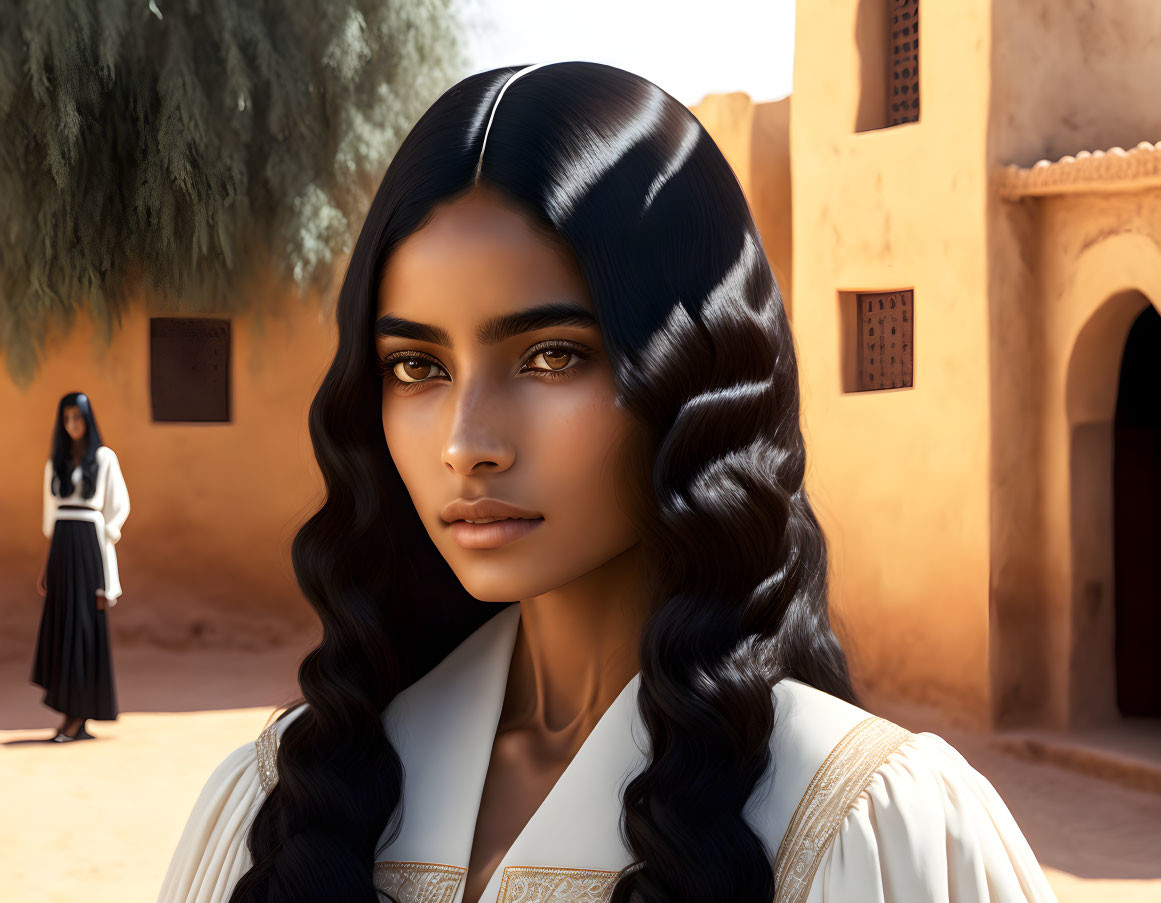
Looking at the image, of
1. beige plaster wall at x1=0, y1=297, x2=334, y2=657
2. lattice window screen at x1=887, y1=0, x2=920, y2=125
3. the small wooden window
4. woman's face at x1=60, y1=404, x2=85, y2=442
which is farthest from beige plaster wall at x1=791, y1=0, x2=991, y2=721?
the small wooden window

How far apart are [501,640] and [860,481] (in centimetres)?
763

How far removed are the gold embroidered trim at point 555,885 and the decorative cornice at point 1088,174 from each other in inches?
265

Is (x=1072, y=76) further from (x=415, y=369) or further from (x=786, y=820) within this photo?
(x=786, y=820)

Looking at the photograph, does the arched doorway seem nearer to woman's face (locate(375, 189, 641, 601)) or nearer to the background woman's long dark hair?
the background woman's long dark hair

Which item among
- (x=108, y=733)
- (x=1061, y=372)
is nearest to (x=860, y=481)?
(x=1061, y=372)

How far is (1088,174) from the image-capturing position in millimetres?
7375

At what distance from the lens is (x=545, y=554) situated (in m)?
1.35

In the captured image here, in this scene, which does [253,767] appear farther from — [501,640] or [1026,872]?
[1026,872]

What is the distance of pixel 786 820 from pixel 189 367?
1070 cm

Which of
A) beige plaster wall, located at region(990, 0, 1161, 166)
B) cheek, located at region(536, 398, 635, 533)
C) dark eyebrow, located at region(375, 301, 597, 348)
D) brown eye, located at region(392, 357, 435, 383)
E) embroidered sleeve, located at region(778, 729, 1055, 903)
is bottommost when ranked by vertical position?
embroidered sleeve, located at region(778, 729, 1055, 903)

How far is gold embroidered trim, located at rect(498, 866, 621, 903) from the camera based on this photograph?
1275mm

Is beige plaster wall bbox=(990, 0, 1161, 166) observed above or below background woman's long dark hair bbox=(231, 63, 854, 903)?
above

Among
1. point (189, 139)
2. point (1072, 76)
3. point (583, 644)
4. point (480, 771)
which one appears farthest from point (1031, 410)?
point (480, 771)

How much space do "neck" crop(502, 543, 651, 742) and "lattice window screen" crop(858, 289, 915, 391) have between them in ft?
24.5
